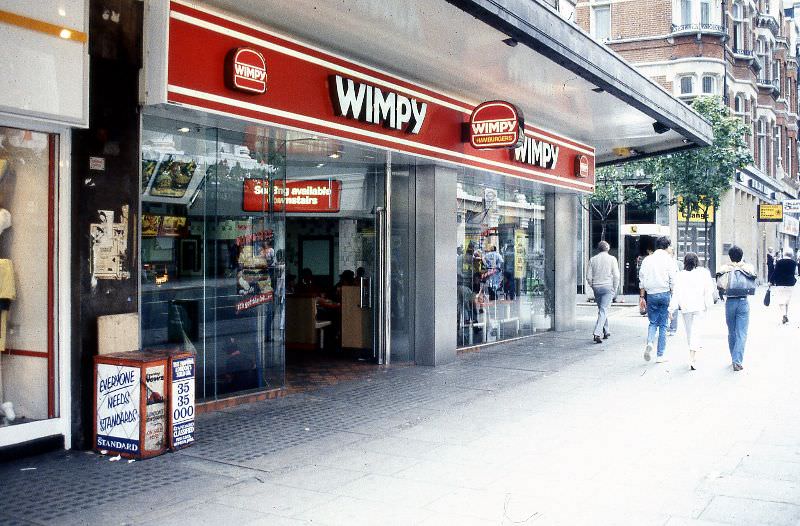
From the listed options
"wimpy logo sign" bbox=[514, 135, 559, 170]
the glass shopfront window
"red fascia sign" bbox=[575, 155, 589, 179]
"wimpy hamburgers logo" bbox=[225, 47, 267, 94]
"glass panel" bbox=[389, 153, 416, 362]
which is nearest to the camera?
"wimpy hamburgers logo" bbox=[225, 47, 267, 94]

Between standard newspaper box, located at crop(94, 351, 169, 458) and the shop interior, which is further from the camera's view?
the shop interior

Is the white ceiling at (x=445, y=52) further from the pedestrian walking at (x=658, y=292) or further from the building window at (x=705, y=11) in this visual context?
the building window at (x=705, y=11)

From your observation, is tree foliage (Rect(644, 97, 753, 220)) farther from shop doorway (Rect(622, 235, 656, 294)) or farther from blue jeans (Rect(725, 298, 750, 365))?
blue jeans (Rect(725, 298, 750, 365))

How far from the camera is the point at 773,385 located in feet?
31.7

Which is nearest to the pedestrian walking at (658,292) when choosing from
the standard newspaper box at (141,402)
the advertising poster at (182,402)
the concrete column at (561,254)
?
the concrete column at (561,254)

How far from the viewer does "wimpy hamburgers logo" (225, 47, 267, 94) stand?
721cm

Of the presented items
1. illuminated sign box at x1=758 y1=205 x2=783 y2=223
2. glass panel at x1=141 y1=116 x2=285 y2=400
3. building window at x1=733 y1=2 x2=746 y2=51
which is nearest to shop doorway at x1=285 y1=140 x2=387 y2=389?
glass panel at x1=141 y1=116 x2=285 y2=400

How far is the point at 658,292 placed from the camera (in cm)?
1174

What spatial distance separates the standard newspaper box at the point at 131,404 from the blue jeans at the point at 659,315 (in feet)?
26.0

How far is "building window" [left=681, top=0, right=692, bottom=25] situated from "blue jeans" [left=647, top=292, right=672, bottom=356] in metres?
22.7

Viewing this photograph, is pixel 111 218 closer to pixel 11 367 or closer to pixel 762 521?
pixel 11 367

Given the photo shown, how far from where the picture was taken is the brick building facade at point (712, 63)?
30.5 metres

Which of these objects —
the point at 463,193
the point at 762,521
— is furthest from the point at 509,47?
the point at 762,521

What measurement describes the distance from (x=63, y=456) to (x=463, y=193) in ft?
25.9
